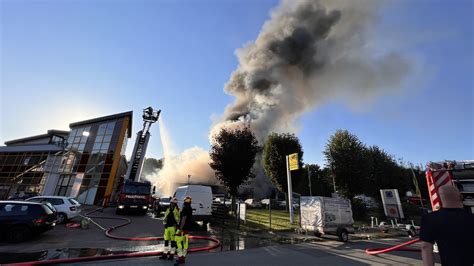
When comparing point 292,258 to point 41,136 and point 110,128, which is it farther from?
point 41,136

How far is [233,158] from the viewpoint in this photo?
27.1m

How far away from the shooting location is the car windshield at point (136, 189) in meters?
21.7

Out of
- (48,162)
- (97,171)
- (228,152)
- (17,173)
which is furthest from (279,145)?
(17,173)

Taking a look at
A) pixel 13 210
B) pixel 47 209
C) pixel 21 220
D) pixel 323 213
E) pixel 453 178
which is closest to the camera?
pixel 453 178

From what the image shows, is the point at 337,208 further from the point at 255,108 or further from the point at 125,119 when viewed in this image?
the point at 255,108

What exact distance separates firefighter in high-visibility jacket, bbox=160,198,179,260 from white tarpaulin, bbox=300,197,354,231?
7660mm

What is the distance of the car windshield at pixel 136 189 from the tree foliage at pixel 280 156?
43.7 ft

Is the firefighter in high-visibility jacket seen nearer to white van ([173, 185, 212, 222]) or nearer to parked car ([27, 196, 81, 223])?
white van ([173, 185, 212, 222])

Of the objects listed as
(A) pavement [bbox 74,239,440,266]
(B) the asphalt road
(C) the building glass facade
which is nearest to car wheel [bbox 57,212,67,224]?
(B) the asphalt road

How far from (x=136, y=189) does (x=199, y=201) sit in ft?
26.4

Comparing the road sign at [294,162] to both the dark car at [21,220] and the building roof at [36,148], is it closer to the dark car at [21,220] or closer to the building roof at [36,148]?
the dark car at [21,220]

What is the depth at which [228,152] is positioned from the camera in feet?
89.2

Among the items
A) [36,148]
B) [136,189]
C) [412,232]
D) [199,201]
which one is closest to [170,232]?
[199,201]

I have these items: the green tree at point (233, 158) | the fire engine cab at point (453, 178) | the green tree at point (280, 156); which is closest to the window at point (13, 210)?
the fire engine cab at point (453, 178)
